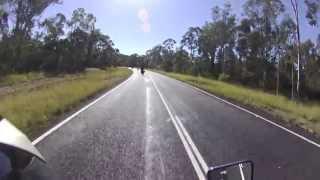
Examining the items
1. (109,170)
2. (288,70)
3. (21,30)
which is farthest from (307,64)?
(109,170)

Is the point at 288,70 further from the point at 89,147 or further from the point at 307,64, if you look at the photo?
the point at 89,147

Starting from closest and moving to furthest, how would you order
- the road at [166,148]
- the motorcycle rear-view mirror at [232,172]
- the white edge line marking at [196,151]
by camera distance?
the motorcycle rear-view mirror at [232,172] → the road at [166,148] → the white edge line marking at [196,151]

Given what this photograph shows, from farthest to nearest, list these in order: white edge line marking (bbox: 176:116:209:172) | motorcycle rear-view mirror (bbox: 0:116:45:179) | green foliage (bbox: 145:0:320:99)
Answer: green foliage (bbox: 145:0:320:99)
white edge line marking (bbox: 176:116:209:172)
motorcycle rear-view mirror (bbox: 0:116:45:179)

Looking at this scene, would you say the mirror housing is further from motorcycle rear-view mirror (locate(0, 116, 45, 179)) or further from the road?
the road

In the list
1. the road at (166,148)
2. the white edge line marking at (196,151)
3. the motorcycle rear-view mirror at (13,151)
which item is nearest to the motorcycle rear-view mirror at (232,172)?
the motorcycle rear-view mirror at (13,151)

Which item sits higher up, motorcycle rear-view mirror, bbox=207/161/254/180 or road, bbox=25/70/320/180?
motorcycle rear-view mirror, bbox=207/161/254/180

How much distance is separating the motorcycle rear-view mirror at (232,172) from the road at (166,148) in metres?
1.84

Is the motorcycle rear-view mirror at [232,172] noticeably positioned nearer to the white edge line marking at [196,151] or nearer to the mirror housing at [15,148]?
the mirror housing at [15,148]

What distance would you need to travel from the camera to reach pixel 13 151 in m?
3.51

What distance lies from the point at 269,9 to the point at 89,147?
53.7m

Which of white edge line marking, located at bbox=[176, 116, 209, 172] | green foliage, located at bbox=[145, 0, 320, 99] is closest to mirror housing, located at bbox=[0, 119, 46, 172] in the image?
white edge line marking, located at bbox=[176, 116, 209, 172]

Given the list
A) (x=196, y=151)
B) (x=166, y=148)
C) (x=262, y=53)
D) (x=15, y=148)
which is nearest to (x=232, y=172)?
(x=15, y=148)

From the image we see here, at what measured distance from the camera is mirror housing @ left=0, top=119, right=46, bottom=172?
3.41 metres

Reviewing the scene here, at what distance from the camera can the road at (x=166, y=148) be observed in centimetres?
870
